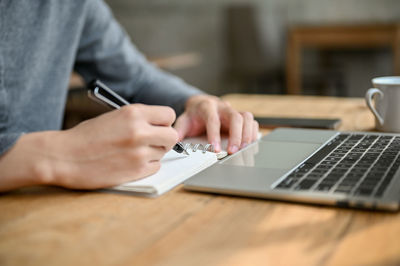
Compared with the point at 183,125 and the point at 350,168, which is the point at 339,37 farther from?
the point at 350,168

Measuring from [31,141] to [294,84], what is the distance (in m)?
3.60

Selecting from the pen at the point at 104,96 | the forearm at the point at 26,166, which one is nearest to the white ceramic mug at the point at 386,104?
the pen at the point at 104,96

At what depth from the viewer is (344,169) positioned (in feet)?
2.09

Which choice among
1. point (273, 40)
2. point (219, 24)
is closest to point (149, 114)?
point (273, 40)

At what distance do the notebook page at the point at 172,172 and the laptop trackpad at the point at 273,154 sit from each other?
4cm

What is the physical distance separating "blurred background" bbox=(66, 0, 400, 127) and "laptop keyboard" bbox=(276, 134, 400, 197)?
9.27 ft

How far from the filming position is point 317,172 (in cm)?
63

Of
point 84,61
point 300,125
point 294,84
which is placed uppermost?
point 84,61

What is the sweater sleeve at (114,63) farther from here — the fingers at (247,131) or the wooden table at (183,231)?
the wooden table at (183,231)

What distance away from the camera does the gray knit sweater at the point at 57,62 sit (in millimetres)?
974

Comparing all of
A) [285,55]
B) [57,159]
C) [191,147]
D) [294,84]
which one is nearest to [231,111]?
[191,147]

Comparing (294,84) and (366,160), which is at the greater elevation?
(366,160)

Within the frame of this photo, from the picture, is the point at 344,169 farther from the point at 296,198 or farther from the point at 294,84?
the point at 294,84

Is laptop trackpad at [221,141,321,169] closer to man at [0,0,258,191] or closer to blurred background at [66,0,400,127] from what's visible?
man at [0,0,258,191]
